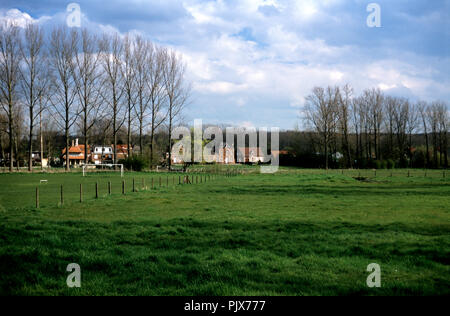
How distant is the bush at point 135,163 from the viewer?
56156 millimetres

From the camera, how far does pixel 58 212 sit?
14.8 meters

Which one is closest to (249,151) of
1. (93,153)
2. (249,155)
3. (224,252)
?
(249,155)

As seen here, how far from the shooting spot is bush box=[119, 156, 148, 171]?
56.2 meters

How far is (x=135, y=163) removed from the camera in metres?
56.2

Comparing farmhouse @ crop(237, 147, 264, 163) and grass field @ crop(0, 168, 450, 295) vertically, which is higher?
farmhouse @ crop(237, 147, 264, 163)

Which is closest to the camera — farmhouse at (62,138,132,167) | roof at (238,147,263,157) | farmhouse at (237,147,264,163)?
farmhouse at (237,147,264,163)

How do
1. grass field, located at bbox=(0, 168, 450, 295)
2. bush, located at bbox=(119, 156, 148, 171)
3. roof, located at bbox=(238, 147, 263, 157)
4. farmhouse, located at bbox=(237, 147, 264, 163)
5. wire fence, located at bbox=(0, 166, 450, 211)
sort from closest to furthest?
grass field, located at bbox=(0, 168, 450, 295) < wire fence, located at bbox=(0, 166, 450, 211) < bush, located at bbox=(119, 156, 148, 171) < farmhouse, located at bbox=(237, 147, 264, 163) < roof, located at bbox=(238, 147, 263, 157)

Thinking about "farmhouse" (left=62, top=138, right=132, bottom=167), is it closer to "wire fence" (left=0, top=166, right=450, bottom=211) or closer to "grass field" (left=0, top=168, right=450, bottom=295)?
"wire fence" (left=0, top=166, right=450, bottom=211)

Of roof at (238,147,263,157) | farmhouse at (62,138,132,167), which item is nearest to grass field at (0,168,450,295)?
roof at (238,147,263,157)

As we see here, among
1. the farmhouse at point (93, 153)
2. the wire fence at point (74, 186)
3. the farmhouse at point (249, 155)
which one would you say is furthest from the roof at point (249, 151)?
the wire fence at point (74, 186)

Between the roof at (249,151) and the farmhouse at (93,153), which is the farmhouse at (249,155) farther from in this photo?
the farmhouse at (93,153)
